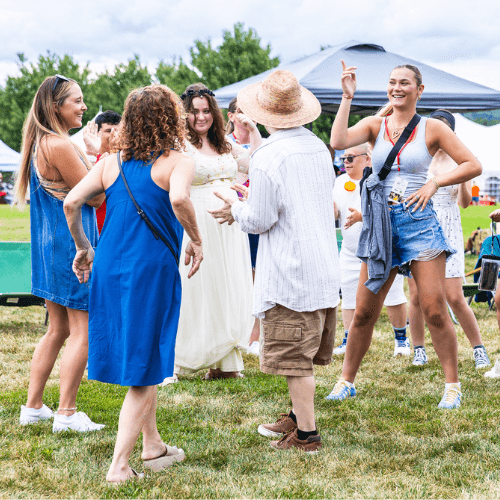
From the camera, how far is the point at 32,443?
3465 millimetres

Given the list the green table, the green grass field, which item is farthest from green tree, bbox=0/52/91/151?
the green table

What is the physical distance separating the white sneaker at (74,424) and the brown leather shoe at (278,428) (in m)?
0.97

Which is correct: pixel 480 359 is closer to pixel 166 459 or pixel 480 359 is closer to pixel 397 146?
pixel 397 146

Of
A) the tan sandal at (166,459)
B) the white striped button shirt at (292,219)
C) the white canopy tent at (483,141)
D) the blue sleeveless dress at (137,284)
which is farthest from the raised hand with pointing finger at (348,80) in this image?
the white canopy tent at (483,141)

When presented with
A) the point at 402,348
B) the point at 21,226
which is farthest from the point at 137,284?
the point at 21,226

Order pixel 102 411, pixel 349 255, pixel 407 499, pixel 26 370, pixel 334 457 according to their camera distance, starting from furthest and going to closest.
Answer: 1. pixel 349 255
2. pixel 26 370
3. pixel 102 411
4. pixel 334 457
5. pixel 407 499

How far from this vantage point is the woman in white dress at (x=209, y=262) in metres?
4.63

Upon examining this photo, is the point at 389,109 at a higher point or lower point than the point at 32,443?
higher

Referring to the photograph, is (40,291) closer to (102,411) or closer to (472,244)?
(102,411)

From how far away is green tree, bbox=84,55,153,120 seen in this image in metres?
37.2

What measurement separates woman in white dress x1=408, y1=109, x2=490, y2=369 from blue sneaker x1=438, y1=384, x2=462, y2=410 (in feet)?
3.51

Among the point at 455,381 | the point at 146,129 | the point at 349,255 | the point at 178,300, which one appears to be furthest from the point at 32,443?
the point at 349,255

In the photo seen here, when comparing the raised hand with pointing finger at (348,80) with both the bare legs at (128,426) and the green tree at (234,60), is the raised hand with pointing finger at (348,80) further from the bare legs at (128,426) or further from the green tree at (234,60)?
the green tree at (234,60)

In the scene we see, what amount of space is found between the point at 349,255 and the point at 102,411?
281cm
